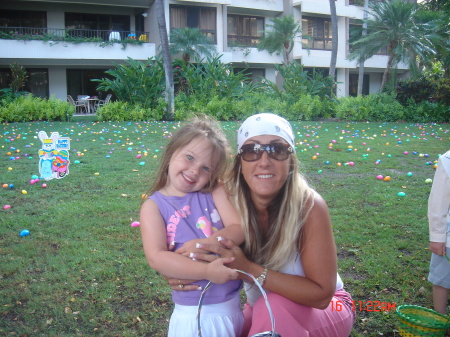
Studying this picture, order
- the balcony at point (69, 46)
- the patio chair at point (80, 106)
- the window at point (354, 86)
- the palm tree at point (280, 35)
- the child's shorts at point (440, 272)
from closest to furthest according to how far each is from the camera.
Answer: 1. the child's shorts at point (440, 272)
2. the balcony at point (69, 46)
3. the patio chair at point (80, 106)
4. the palm tree at point (280, 35)
5. the window at point (354, 86)

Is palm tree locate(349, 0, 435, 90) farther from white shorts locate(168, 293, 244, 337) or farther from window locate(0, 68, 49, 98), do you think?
white shorts locate(168, 293, 244, 337)

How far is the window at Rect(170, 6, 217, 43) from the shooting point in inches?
1013

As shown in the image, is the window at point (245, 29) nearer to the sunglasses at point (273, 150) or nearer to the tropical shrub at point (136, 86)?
the tropical shrub at point (136, 86)

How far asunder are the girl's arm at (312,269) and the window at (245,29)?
88.9 feet

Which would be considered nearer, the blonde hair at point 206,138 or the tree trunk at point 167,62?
the blonde hair at point 206,138

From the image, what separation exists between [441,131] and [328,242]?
1300 centimetres

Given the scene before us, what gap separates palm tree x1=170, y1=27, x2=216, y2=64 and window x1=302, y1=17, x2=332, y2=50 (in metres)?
8.17

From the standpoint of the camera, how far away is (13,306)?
300 cm

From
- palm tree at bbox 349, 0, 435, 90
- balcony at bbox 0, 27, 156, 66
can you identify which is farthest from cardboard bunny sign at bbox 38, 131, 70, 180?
palm tree at bbox 349, 0, 435, 90

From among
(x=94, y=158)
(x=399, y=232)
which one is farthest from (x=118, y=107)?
(x=399, y=232)

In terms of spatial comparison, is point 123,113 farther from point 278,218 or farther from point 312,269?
point 312,269

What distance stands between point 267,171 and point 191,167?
1.23ft

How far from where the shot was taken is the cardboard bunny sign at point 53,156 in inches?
254
